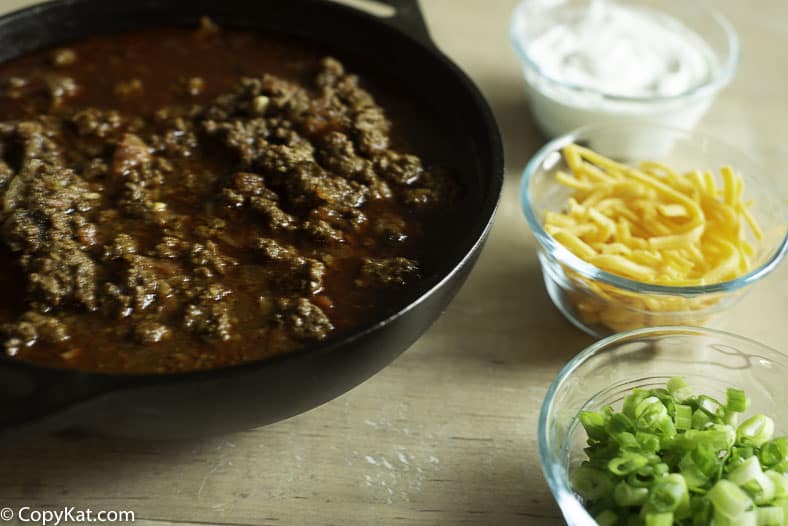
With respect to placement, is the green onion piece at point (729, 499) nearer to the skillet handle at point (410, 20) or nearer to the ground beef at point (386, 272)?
the ground beef at point (386, 272)

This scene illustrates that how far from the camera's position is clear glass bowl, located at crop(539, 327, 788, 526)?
212 cm

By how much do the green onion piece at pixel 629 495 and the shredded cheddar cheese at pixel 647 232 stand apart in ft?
2.15

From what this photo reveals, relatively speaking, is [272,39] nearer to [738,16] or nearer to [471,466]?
[471,466]

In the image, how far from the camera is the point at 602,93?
2.96 m

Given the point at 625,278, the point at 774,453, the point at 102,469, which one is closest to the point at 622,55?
the point at 625,278

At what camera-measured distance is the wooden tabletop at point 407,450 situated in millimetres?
2029

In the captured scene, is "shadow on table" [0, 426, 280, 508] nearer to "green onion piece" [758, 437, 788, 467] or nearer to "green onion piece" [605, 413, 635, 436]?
"green onion piece" [605, 413, 635, 436]

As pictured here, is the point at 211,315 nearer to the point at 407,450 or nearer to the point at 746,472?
the point at 407,450

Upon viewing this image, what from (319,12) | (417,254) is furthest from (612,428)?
(319,12)

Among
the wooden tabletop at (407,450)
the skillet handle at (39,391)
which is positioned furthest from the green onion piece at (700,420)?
the skillet handle at (39,391)

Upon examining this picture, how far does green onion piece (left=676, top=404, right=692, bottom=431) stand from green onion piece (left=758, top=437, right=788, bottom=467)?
15 cm

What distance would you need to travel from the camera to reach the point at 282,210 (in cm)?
226

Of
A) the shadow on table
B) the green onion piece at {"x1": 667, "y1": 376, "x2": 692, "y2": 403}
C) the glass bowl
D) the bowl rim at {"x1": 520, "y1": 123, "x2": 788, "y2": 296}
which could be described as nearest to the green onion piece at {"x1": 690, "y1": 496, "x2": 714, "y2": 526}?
the green onion piece at {"x1": 667, "y1": 376, "x2": 692, "y2": 403}

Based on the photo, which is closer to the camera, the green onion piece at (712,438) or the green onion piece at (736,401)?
the green onion piece at (712,438)
